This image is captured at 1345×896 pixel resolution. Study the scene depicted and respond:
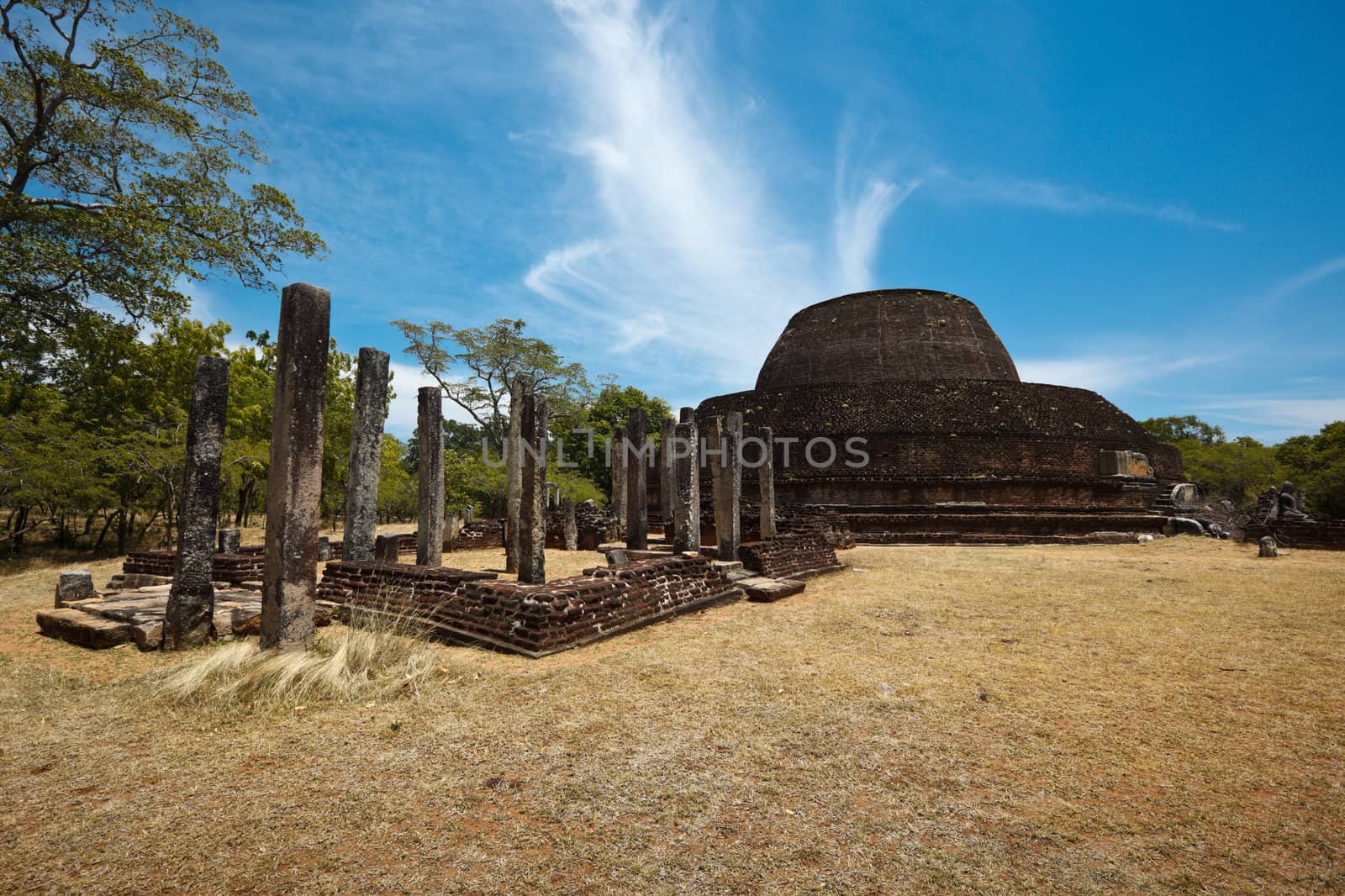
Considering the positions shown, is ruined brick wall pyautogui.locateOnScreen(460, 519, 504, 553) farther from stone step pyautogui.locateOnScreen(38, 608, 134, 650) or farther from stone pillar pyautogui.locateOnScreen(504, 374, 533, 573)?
stone step pyautogui.locateOnScreen(38, 608, 134, 650)

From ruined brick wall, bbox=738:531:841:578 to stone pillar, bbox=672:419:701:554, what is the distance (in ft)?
2.93

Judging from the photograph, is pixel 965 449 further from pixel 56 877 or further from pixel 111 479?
pixel 111 479

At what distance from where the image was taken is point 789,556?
10133 mm

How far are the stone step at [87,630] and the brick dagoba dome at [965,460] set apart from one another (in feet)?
42.9

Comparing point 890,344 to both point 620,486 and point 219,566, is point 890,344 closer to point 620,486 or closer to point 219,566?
point 620,486

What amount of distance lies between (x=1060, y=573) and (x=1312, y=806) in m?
8.49

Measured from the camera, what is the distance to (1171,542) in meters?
17.0

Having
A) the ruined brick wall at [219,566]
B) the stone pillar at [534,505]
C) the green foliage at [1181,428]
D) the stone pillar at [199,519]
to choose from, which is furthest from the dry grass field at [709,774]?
the green foliage at [1181,428]

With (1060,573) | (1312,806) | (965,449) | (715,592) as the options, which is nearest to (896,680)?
(1312,806)

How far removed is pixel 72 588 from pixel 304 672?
4.94 metres

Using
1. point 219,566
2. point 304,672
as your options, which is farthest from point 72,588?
point 304,672

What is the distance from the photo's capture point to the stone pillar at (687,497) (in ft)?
34.0

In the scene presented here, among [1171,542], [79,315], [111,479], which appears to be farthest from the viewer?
[1171,542]

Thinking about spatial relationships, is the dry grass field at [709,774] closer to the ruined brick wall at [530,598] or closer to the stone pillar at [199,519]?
the ruined brick wall at [530,598]
